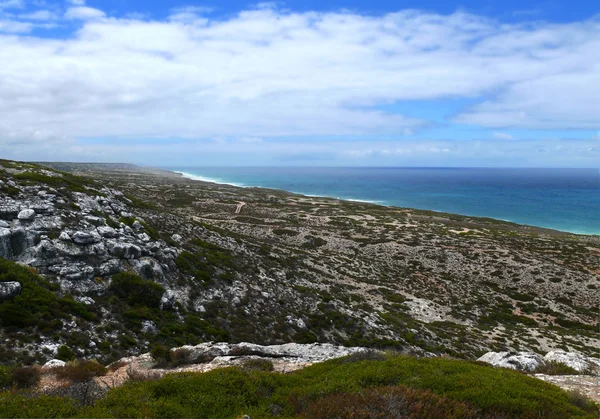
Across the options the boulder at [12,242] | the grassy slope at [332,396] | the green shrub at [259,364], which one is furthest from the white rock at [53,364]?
the boulder at [12,242]

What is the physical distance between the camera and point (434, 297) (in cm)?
4003

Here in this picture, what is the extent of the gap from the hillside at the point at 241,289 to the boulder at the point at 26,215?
0.06 meters

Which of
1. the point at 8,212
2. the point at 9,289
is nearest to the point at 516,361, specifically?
the point at 9,289

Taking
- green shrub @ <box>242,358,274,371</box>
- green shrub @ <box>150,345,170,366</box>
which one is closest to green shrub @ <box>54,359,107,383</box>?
green shrub @ <box>150,345,170,366</box>

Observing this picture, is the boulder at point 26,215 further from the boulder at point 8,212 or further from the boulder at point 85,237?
the boulder at point 85,237

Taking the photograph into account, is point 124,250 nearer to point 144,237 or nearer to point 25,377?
point 144,237

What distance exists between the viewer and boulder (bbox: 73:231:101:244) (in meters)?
22.0

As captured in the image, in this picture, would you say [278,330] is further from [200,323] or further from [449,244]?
[449,244]

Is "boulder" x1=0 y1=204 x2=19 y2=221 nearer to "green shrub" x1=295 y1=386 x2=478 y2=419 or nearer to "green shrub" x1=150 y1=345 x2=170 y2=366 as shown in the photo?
"green shrub" x1=150 y1=345 x2=170 y2=366

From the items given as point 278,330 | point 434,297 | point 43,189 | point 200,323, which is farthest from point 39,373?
point 434,297

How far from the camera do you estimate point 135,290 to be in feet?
67.5

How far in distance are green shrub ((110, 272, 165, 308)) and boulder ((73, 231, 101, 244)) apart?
12.7 ft

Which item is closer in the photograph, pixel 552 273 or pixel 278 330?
pixel 278 330

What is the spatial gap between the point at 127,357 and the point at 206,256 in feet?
51.6
